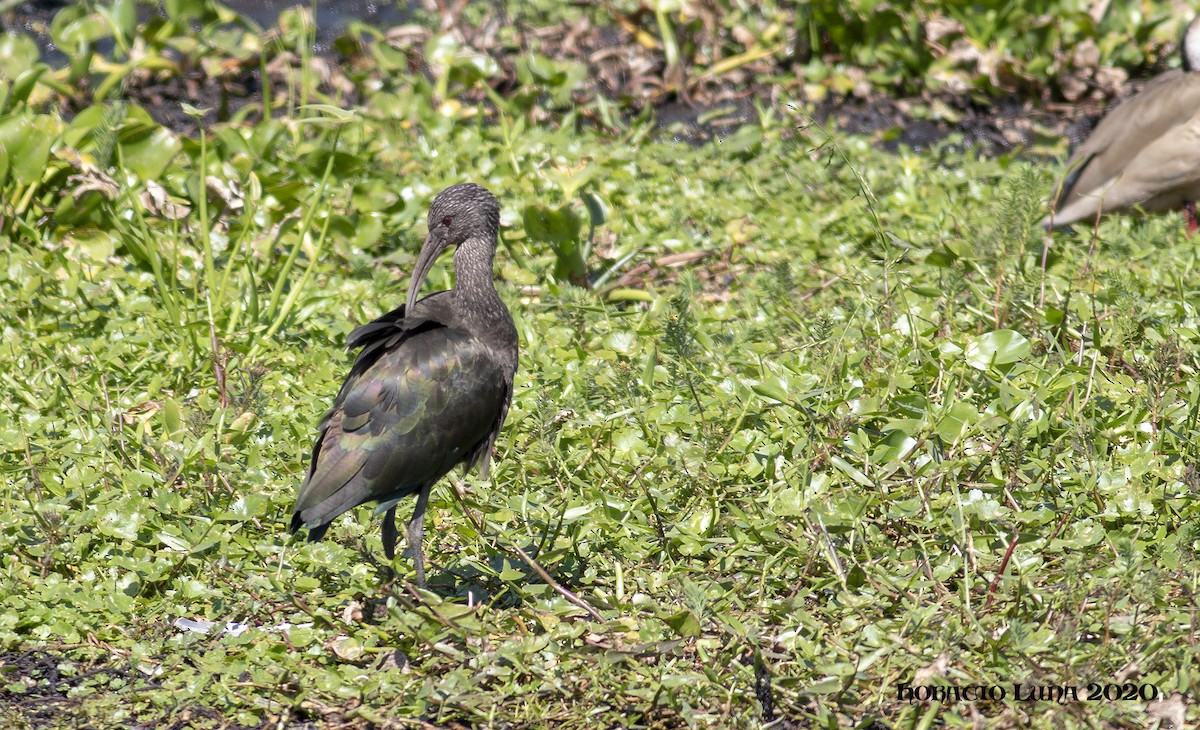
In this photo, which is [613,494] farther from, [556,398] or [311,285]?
[311,285]

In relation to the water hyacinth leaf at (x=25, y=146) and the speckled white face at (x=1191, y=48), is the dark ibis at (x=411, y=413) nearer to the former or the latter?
the water hyacinth leaf at (x=25, y=146)

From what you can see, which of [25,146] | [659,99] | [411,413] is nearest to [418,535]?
[411,413]

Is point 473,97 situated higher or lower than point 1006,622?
lower

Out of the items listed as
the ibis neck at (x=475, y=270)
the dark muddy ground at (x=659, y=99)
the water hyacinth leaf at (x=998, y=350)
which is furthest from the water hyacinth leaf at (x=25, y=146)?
the water hyacinth leaf at (x=998, y=350)

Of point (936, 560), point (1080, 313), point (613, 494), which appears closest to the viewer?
point (936, 560)

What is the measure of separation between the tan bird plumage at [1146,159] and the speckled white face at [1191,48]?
0.36ft

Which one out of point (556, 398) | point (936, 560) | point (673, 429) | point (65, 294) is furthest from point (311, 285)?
point (936, 560)

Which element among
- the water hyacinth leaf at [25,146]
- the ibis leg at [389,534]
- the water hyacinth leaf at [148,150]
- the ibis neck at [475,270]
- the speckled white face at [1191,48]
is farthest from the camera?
the speckled white face at [1191,48]

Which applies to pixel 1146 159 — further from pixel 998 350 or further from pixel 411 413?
pixel 411 413

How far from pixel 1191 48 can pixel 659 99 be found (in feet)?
9.28

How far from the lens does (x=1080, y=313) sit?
4723 mm

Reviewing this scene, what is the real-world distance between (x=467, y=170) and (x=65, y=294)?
83.4 inches

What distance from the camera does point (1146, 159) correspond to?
634 cm

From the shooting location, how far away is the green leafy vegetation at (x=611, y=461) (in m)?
3.42
